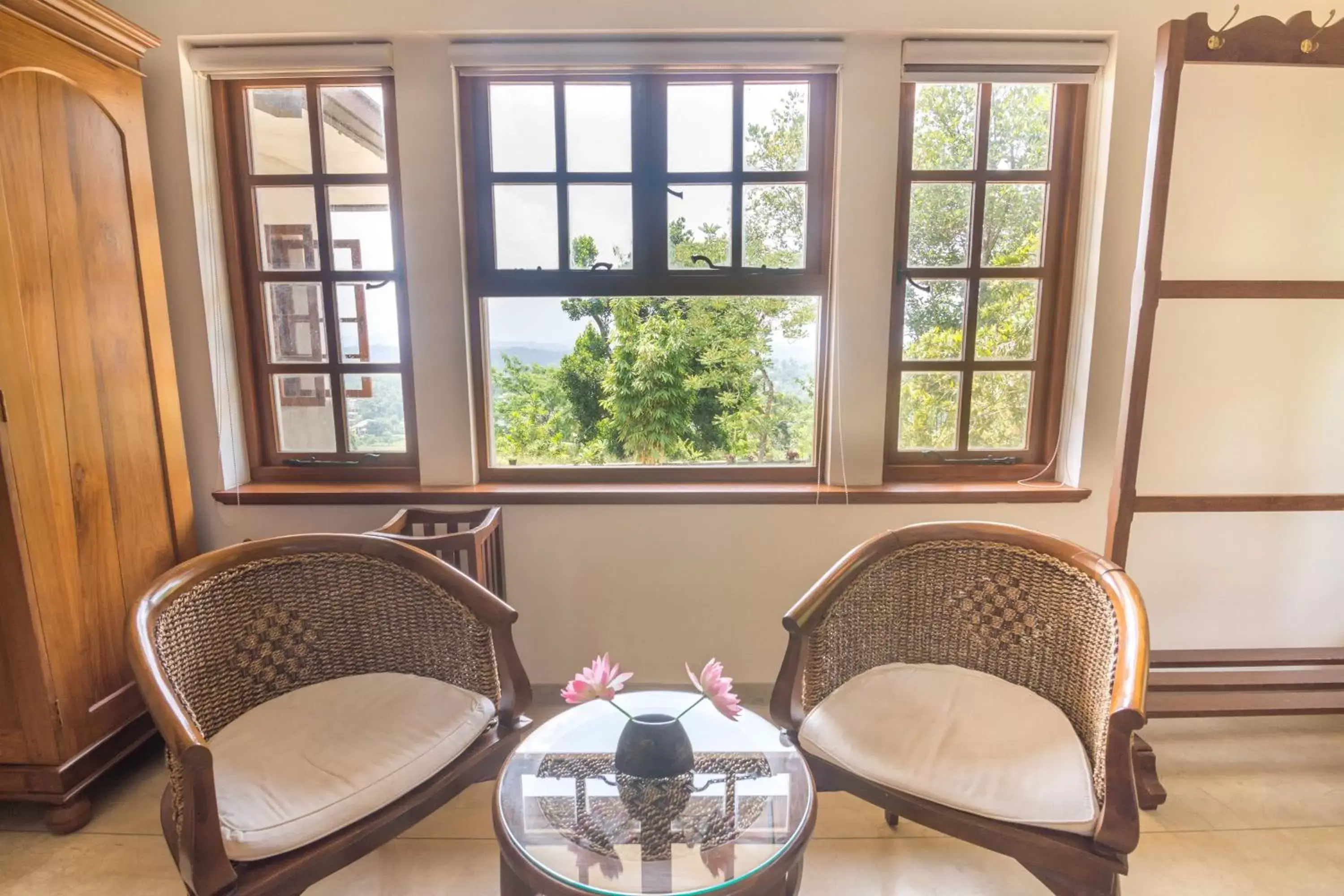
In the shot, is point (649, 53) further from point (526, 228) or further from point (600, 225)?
point (526, 228)

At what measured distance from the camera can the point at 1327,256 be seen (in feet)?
6.72

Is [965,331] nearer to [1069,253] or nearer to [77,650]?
[1069,253]

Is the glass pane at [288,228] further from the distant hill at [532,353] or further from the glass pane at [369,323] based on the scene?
the distant hill at [532,353]

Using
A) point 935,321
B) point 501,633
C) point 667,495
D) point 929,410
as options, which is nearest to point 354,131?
point 667,495

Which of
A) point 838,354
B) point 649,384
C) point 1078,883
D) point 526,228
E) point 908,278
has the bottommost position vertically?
point 1078,883

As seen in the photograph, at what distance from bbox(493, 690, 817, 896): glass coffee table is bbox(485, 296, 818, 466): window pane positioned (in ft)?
3.57

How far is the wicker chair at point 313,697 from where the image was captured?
113 cm

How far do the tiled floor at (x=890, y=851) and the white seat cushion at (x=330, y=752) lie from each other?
1.31ft

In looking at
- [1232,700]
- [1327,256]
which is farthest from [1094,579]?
[1327,256]

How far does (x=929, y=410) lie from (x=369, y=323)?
1.93 metres

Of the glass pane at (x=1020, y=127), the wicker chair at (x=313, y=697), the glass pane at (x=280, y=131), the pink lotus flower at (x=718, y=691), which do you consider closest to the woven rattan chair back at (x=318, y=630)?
the wicker chair at (x=313, y=697)

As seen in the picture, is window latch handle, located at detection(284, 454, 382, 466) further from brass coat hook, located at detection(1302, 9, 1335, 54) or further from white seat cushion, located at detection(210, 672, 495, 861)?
brass coat hook, located at detection(1302, 9, 1335, 54)

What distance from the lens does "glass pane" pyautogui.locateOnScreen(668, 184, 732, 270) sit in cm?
211

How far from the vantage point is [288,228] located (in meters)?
2.18
